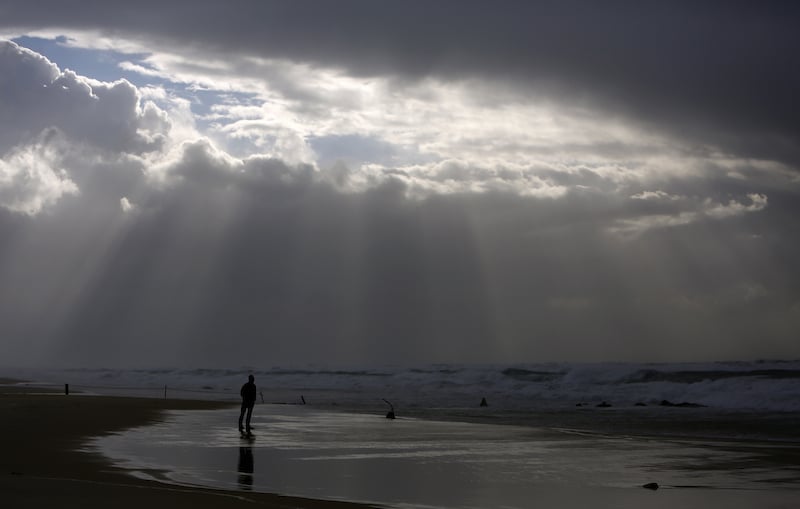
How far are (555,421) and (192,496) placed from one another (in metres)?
21.7

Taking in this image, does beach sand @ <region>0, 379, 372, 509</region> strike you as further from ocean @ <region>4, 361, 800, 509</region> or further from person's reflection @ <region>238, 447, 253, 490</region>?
person's reflection @ <region>238, 447, 253, 490</region>

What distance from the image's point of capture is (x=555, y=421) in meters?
31.5

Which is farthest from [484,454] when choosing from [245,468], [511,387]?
[511,387]

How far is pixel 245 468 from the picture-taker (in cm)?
1552

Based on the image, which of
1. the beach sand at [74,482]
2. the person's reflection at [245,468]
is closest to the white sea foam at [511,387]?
the beach sand at [74,482]

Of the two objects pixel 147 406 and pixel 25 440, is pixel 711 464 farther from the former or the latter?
pixel 147 406

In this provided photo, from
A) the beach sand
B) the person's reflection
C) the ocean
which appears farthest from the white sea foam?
the person's reflection

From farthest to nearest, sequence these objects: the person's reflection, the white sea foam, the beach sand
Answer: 1. the white sea foam
2. the person's reflection
3. the beach sand

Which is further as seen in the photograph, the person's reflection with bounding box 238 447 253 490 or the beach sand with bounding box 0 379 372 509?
the person's reflection with bounding box 238 447 253 490

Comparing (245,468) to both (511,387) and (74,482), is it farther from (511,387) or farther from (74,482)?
(511,387)

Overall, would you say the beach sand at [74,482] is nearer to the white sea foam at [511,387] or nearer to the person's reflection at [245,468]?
the person's reflection at [245,468]

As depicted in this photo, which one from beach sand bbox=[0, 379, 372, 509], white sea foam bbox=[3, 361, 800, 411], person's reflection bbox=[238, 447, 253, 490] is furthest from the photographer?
white sea foam bbox=[3, 361, 800, 411]

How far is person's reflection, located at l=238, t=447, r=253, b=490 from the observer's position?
44.1ft

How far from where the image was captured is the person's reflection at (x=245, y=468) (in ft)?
44.1
